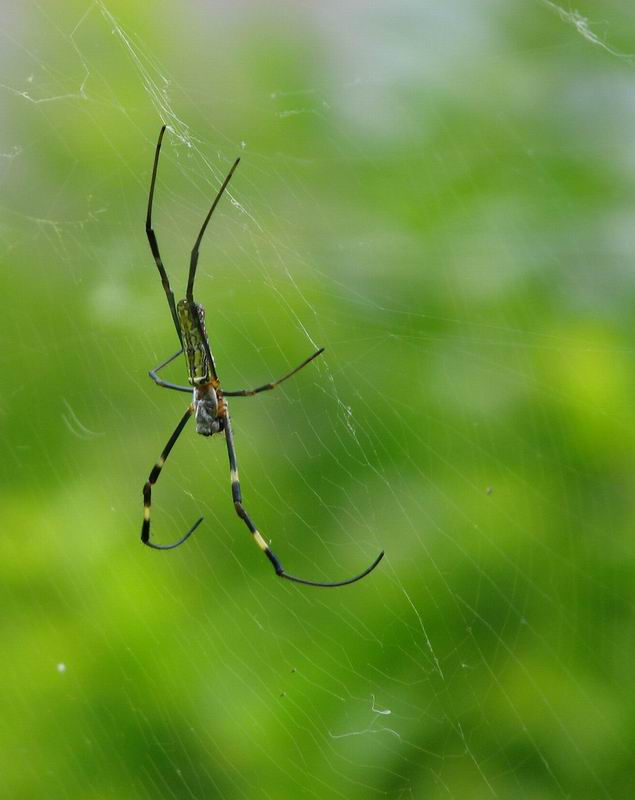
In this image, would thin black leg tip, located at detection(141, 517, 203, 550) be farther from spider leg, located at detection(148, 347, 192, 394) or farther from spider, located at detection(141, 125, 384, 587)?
spider leg, located at detection(148, 347, 192, 394)

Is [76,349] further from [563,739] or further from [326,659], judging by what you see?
[563,739]

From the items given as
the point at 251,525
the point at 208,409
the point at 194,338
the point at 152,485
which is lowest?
the point at 152,485

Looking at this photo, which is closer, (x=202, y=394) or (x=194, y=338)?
(x=194, y=338)

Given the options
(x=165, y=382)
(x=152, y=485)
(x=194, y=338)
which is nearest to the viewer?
(x=194, y=338)

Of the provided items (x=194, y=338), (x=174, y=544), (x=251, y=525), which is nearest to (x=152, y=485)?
(x=174, y=544)

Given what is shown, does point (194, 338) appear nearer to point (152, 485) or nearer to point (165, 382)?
point (165, 382)

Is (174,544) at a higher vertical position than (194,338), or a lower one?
lower
